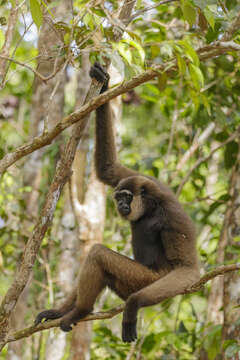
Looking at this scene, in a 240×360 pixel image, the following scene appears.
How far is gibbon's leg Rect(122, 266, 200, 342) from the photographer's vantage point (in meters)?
4.46

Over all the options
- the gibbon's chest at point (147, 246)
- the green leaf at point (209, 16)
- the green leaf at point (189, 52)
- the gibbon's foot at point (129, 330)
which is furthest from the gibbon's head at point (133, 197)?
the green leaf at point (209, 16)

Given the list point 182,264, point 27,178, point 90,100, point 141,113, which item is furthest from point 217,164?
point 90,100

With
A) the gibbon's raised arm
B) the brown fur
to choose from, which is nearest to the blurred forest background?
the gibbon's raised arm

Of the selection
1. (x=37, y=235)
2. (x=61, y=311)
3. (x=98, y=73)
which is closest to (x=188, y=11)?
(x=98, y=73)

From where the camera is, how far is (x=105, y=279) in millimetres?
5172

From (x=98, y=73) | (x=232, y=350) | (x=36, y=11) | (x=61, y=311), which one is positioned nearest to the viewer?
(x=36, y=11)

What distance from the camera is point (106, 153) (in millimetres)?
6133

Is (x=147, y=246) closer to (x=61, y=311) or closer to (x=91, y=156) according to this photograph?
(x=61, y=311)

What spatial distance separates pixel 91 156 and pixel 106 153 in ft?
5.91

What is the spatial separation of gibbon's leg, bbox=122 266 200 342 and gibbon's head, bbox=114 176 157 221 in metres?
1.08

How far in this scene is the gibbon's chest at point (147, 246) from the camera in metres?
5.61

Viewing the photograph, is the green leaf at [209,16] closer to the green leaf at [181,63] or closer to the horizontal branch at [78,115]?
the green leaf at [181,63]

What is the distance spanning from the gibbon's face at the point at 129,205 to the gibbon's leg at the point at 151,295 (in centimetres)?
108

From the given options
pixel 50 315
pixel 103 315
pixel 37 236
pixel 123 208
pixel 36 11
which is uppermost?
pixel 36 11
